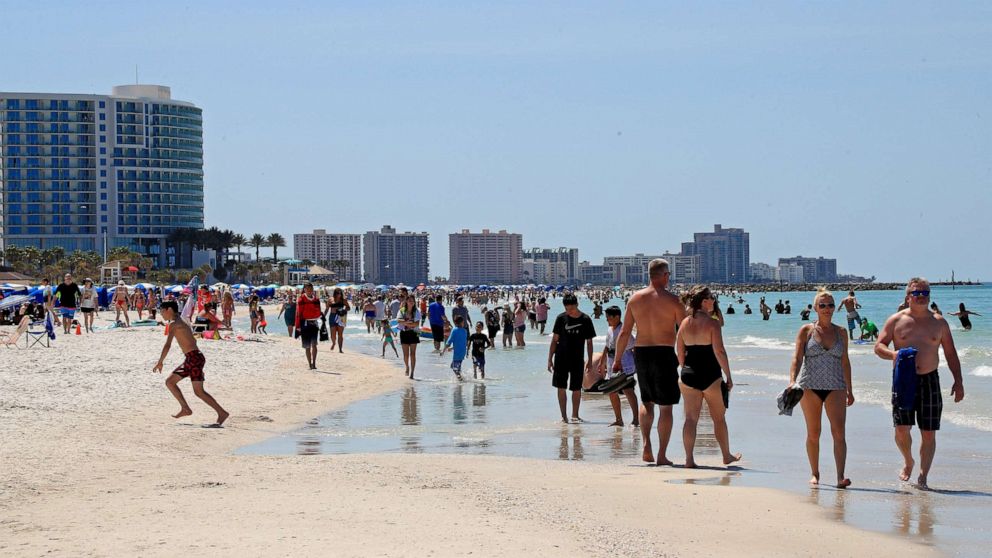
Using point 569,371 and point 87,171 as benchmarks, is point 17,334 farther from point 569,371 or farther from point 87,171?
point 87,171

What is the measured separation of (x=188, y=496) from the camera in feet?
23.8

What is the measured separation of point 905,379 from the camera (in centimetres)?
788

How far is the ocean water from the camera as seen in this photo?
7383 millimetres

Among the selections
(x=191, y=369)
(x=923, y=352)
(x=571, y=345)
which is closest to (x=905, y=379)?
(x=923, y=352)

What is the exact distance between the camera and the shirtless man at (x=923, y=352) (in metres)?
7.91

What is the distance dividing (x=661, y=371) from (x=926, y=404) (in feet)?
6.39

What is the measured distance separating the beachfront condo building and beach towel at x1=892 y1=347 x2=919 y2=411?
144m

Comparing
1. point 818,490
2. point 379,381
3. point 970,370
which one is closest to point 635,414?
point 818,490

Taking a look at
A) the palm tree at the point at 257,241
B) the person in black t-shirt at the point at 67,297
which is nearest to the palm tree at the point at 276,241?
the palm tree at the point at 257,241

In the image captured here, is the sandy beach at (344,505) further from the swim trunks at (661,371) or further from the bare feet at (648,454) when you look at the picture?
the swim trunks at (661,371)

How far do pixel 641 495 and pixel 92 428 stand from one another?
244 inches

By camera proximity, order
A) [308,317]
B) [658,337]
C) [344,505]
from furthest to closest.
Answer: [308,317] < [658,337] < [344,505]

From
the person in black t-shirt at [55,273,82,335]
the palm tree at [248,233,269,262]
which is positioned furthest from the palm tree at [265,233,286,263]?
the person in black t-shirt at [55,273,82,335]

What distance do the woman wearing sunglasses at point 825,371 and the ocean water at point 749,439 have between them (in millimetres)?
539
